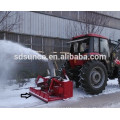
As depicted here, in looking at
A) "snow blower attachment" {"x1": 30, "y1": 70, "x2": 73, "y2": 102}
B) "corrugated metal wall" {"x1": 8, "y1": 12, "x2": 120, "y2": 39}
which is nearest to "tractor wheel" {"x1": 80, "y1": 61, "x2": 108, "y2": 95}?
"snow blower attachment" {"x1": 30, "y1": 70, "x2": 73, "y2": 102}

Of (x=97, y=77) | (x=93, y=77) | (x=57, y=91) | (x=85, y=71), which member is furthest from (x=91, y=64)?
(x=57, y=91)

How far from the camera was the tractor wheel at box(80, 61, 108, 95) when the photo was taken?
615 centimetres

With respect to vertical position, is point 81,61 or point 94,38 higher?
point 94,38

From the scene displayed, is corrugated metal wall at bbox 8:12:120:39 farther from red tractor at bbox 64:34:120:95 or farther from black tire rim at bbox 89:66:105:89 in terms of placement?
black tire rim at bbox 89:66:105:89

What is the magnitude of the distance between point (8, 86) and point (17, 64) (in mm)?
2483

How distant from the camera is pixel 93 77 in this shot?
6477 mm

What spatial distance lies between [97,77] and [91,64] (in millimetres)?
702

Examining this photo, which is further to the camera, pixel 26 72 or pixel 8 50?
pixel 26 72

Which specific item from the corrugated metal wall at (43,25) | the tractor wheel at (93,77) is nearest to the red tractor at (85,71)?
the tractor wheel at (93,77)

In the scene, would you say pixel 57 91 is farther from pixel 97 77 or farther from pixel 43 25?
pixel 43 25

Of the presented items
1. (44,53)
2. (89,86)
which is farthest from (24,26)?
(89,86)

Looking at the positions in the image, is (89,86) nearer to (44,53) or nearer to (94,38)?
(94,38)

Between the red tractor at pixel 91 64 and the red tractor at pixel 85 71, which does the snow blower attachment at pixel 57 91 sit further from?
the red tractor at pixel 91 64

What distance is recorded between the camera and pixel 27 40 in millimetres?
11812
